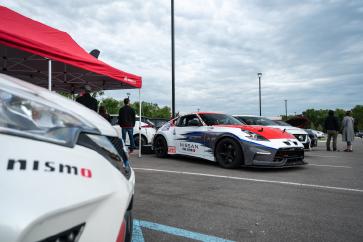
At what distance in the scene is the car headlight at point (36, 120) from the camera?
1.22 meters

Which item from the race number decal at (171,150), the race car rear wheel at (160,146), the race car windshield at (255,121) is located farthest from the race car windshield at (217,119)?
the race car windshield at (255,121)

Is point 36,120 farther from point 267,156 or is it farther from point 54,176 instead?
point 267,156

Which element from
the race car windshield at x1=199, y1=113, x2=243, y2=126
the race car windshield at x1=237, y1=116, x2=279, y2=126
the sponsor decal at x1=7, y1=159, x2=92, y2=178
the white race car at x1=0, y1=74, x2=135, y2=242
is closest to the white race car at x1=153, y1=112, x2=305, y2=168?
the race car windshield at x1=199, y1=113, x2=243, y2=126

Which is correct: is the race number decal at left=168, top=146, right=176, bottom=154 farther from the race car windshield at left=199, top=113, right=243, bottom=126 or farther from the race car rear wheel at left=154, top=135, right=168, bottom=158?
the race car windshield at left=199, top=113, right=243, bottom=126

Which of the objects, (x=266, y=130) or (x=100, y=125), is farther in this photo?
(x=266, y=130)

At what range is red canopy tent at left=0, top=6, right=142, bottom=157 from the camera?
513cm

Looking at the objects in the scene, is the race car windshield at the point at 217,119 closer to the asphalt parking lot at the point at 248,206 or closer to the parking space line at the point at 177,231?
the asphalt parking lot at the point at 248,206

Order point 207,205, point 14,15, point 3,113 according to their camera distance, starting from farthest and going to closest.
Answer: point 14,15
point 207,205
point 3,113

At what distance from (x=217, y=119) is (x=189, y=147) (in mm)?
969

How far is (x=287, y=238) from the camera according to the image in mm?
2756

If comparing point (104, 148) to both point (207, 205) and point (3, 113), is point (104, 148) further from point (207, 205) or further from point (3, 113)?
point (207, 205)

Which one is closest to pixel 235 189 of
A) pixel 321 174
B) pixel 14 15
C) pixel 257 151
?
pixel 257 151

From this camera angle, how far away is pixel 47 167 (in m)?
1.16

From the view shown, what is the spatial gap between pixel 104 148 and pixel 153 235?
1.57 metres
